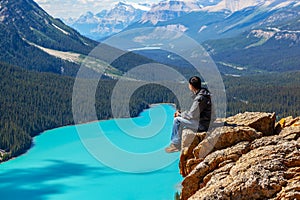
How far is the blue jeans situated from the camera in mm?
18656

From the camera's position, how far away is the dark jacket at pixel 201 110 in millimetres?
18406

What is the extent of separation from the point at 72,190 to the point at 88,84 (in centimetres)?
10866

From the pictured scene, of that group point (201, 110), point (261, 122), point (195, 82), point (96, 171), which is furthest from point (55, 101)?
point (261, 122)

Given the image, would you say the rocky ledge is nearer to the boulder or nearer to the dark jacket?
the boulder

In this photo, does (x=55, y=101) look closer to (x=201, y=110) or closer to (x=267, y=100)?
(x=267, y=100)

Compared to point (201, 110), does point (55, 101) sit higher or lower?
higher

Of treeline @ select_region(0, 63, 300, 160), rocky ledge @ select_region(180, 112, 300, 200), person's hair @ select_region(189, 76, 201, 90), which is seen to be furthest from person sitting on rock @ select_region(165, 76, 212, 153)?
treeline @ select_region(0, 63, 300, 160)

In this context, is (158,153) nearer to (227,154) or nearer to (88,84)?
(227,154)

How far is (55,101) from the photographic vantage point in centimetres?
16838

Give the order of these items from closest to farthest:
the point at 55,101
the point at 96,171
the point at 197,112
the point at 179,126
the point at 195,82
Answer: the point at 195,82, the point at 197,112, the point at 179,126, the point at 96,171, the point at 55,101

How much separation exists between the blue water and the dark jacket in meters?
40.1

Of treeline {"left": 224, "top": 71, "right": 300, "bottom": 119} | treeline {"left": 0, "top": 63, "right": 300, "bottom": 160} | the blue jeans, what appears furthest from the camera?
treeline {"left": 224, "top": 71, "right": 300, "bottom": 119}

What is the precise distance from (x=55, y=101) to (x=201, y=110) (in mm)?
154218

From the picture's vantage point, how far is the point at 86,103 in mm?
160000
